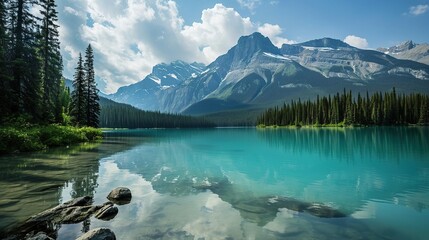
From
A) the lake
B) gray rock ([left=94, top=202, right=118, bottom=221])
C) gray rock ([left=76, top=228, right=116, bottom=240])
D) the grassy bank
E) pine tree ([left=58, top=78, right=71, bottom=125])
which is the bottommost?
the lake

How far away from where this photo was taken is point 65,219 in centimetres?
1290

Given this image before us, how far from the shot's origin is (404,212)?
47.4 ft

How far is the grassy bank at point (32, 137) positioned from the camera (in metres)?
33.4

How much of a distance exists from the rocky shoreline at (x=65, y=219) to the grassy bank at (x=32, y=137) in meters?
24.1

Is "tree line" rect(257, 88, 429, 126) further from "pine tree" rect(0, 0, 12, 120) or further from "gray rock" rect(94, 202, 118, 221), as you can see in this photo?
"gray rock" rect(94, 202, 118, 221)

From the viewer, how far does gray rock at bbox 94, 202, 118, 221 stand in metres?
13.5

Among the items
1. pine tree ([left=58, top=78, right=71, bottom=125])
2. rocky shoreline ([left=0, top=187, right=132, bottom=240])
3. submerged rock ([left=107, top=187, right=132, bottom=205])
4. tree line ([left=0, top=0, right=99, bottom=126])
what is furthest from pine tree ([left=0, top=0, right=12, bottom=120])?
rocky shoreline ([left=0, top=187, right=132, bottom=240])

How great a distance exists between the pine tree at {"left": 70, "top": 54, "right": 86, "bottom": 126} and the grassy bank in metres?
17.1

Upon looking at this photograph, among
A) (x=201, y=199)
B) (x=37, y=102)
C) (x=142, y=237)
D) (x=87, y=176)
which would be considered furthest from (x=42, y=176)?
(x=37, y=102)

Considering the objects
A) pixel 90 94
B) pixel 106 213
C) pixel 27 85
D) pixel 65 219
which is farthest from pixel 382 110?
pixel 65 219

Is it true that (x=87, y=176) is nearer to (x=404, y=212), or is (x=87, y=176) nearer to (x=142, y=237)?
(x=142, y=237)

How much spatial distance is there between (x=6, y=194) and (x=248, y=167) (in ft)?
67.1

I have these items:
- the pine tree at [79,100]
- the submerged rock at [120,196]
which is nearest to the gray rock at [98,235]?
the submerged rock at [120,196]

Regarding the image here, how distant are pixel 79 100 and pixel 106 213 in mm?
63586
